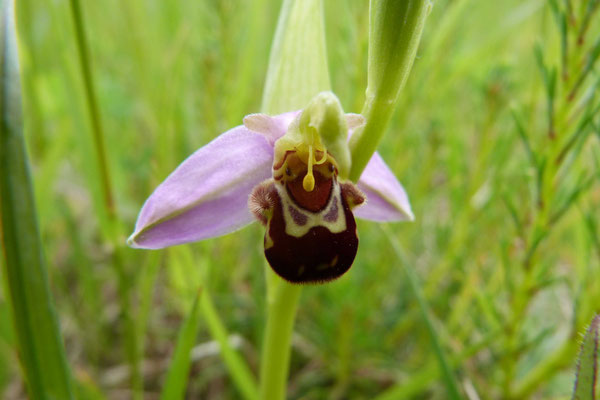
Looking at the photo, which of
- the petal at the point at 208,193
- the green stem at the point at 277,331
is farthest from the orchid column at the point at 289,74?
the petal at the point at 208,193

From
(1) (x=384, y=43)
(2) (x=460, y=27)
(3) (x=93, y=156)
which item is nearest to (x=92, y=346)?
(3) (x=93, y=156)

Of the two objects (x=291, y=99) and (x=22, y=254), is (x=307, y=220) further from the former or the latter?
(x=22, y=254)

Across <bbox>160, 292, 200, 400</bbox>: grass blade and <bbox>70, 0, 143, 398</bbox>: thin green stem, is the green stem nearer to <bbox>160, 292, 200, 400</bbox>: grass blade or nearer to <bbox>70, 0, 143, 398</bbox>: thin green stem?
<bbox>160, 292, 200, 400</bbox>: grass blade

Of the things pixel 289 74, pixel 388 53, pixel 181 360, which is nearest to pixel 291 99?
pixel 289 74

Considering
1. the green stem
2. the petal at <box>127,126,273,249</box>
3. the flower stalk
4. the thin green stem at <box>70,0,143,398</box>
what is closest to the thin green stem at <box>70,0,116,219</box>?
the thin green stem at <box>70,0,143,398</box>

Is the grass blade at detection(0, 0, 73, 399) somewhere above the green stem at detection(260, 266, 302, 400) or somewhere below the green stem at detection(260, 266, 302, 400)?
above

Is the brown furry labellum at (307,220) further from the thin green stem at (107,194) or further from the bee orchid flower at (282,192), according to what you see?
the thin green stem at (107,194)
